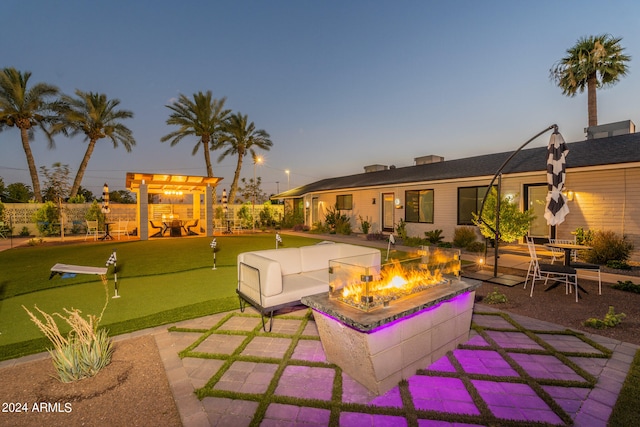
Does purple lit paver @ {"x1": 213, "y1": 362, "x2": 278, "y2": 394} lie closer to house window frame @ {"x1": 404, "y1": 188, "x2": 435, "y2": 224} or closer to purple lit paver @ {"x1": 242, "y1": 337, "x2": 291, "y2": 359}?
purple lit paver @ {"x1": 242, "y1": 337, "x2": 291, "y2": 359}

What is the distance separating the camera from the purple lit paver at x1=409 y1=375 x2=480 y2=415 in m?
2.48

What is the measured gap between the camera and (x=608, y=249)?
28.3 feet

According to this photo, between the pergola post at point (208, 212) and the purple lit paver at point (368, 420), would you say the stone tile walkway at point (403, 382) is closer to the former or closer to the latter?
the purple lit paver at point (368, 420)

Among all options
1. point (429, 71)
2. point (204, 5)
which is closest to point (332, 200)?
point (429, 71)

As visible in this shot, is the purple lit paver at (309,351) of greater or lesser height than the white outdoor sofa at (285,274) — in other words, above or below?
below

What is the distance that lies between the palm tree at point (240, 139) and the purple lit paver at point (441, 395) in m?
23.4

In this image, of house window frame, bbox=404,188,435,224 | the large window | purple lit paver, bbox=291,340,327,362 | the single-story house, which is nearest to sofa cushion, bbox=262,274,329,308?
purple lit paver, bbox=291,340,327,362

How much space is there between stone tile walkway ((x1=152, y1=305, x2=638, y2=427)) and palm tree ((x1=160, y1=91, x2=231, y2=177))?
21.8 m

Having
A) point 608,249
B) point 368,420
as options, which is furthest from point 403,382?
point 608,249

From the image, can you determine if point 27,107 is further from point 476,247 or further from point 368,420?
point 476,247

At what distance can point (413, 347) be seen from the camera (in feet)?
9.78

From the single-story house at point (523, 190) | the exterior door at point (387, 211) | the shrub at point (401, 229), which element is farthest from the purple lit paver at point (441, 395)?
the exterior door at point (387, 211)

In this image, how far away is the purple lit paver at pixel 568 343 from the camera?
3597 mm

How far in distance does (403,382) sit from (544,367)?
Result: 172 centimetres
